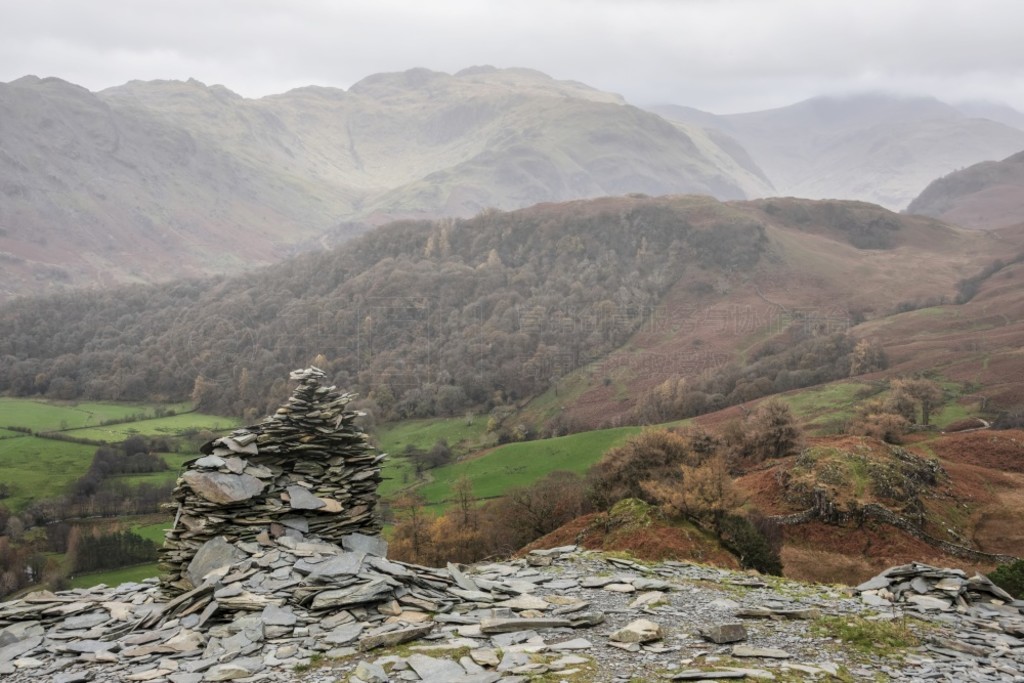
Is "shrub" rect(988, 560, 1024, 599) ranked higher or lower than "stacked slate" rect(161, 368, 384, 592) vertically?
lower

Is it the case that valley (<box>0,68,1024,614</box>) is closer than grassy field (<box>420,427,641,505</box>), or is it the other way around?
valley (<box>0,68,1024,614</box>)

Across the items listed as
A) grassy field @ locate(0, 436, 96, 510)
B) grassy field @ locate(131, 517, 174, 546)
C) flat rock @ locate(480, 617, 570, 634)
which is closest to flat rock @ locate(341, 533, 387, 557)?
flat rock @ locate(480, 617, 570, 634)

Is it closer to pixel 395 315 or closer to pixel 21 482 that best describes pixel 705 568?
pixel 21 482

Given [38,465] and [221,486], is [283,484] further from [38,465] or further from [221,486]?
[38,465]

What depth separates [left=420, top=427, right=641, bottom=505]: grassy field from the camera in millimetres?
78812

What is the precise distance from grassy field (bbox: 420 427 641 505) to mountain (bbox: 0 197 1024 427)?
18692 mm

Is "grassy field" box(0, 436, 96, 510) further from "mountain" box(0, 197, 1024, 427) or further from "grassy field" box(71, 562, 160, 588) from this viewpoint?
"mountain" box(0, 197, 1024, 427)

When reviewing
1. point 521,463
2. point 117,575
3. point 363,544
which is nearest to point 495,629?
point 363,544

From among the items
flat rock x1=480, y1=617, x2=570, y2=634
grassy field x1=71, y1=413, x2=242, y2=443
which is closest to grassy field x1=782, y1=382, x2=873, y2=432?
flat rock x1=480, y1=617, x2=570, y2=634

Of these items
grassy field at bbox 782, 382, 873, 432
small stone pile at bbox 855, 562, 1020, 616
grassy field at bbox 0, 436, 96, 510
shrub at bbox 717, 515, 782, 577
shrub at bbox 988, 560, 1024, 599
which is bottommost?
grassy field at bbox 0, 436, 96, 510

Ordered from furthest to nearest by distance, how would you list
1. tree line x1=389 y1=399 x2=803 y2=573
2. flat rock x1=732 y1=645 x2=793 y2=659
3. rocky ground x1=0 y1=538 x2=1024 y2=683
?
tree line x1=389 y1=399 x2=803 y2=573
flat rock x1=732 y1=645 x2=793 y2=659
rocky ground x1=0 y1=538 x2=1024 y2=683

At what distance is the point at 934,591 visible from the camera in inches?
642

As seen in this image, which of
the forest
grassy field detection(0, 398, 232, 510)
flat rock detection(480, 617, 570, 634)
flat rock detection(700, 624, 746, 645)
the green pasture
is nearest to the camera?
flat rock detection(700, 624, 746, 645)

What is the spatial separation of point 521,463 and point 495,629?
74.0 meters
